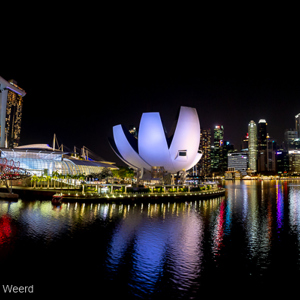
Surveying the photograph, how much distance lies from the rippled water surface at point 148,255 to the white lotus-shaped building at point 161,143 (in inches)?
558

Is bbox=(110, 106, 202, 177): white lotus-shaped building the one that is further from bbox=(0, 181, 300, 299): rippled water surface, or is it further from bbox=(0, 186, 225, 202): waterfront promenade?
bbox=(0, 181, 300, 299): rippled water surface

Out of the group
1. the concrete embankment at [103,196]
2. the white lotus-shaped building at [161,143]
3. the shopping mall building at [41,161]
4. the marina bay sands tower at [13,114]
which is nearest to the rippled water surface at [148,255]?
the concrete embankment at [103,196]

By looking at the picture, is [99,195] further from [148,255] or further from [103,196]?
[148,255]

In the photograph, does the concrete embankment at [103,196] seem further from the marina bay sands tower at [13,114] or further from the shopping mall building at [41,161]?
the marina bay sands tower at [13,114]

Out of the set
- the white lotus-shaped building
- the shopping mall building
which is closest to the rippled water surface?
the white lotus-shaped building

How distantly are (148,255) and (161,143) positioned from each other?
805 inches

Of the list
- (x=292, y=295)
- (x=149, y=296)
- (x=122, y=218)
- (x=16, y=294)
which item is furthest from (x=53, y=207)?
(x=292, y=295)

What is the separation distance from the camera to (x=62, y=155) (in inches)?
1614

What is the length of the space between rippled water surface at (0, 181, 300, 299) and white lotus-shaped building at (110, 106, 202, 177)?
46.5ft

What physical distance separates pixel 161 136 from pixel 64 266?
21487 mm

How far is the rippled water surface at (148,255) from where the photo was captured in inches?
261

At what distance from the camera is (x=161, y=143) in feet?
94.3

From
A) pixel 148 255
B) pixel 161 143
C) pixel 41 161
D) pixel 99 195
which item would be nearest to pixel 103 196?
pixel 99 195

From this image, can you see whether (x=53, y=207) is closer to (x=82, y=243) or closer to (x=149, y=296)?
(x=82, y=243)
